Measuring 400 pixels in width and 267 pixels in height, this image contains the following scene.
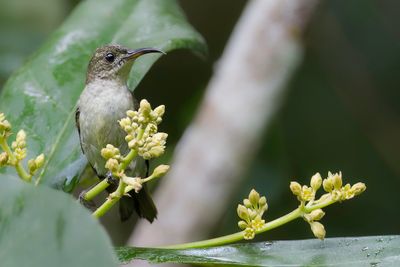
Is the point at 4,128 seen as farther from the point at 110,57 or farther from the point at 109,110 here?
the point at 110,57

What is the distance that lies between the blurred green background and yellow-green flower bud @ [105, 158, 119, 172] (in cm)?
305

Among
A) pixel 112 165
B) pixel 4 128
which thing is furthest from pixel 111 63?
pixel 112 165

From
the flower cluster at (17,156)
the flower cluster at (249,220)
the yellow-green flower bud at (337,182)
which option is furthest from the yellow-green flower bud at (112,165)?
the yellow-green flower bud at (337,182)

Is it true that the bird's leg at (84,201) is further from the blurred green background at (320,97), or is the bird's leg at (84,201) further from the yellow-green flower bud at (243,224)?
the blurred green background at (320,97)

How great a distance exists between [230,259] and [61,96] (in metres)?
1.32

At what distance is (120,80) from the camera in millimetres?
3977

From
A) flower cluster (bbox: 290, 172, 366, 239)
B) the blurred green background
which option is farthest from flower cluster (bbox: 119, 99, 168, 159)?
the blurred green background

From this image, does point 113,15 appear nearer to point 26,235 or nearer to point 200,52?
point 200,52

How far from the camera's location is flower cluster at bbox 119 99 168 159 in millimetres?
2477

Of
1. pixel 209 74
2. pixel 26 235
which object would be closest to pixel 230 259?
pixel 26 235

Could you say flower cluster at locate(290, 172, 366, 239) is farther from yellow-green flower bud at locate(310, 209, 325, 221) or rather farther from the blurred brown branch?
the blurred brown branch

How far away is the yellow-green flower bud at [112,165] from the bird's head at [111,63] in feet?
4.41

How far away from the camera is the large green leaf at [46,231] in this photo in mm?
1799

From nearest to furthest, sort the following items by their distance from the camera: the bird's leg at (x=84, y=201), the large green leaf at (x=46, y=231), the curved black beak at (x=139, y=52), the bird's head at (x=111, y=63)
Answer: the large green leaf at (x=46, y=231), the bird's leg at (x=84, y=201), the curved black beak at (x=139, y=52), the bird's head at (x=111, y=63)
